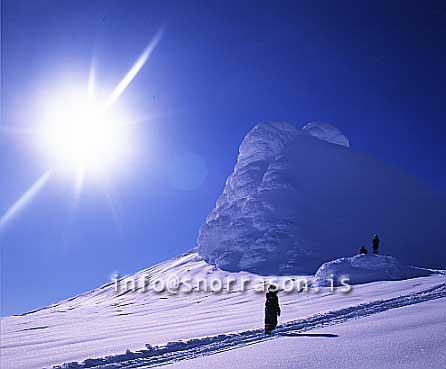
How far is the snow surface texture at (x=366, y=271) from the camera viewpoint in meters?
27.7

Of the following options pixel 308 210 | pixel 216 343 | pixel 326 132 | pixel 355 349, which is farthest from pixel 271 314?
pixel 326 132

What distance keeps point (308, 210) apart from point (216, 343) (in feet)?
143

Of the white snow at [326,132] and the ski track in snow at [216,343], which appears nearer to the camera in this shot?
the ski track in snow at [216,343]

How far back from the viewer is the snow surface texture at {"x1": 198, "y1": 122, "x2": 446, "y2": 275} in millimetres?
46188

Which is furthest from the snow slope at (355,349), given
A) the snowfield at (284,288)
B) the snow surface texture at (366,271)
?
the snow surface texture at (366,271)

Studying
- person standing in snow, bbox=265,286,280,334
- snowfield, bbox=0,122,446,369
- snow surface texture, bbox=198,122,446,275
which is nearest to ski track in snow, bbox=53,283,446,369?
snowfield, bbox=0,122,446,369

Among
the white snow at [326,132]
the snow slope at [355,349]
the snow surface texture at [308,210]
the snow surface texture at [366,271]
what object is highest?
the white snow at [326,132]

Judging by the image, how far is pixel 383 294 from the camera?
760 inches

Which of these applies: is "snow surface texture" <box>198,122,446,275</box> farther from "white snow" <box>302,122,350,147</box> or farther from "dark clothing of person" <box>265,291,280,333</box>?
"dark clothing of person" <box>265,291,280,333</box>

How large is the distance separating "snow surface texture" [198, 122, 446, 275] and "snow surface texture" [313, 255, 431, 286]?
35.5 ft

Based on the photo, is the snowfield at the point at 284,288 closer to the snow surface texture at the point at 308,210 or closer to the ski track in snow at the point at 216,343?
the ski track in snow at the point at 216,343

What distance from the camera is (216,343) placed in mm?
11227

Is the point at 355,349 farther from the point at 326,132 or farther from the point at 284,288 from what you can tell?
the point at 326,132

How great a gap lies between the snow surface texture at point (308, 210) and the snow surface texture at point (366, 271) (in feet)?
35.5
